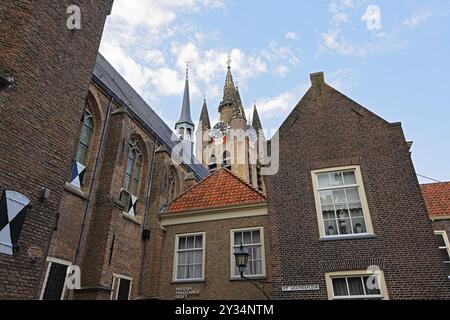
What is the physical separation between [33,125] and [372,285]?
29.4 ft

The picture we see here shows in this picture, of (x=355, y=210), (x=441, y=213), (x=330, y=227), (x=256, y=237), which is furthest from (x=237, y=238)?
(x=441, y=213)

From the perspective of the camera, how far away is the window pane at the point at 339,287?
8.02 meters

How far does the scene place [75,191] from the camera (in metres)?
11.7

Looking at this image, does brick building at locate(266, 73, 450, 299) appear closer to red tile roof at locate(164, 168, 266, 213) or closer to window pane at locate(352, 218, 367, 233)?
window pane at locate(352, 218, 367, 233)

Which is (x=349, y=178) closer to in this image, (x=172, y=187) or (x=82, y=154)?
(x=82, y=154)

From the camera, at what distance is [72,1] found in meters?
9.16

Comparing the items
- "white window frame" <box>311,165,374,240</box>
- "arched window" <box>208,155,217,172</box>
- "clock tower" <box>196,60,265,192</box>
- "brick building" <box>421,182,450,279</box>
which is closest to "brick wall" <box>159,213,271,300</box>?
"white window frame" <box>311,165,374,240</box>

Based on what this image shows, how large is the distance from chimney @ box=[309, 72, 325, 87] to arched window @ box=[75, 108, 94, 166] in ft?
30.6

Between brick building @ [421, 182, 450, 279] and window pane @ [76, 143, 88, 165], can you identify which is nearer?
brick building @ [421, 182, 450, 279]

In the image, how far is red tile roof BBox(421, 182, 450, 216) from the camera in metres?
13.0

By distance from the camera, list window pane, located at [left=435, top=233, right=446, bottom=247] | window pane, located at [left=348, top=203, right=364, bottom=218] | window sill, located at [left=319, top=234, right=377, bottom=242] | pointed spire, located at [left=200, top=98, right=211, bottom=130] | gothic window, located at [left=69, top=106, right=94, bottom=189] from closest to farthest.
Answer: window sill, located at [left=319, top=234, right=377, bottom=242], window pane, located at [left=348, top=203, right=364, bottom=218], gothic window, located at [left=69, top=106, right=94, bottom=189], window pane, located at [left=435, top=233, right=446, bottom=247], pointed spire, located at [left=200, top=98, right=211, bottom=130]

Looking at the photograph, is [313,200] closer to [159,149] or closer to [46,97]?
[46,97]

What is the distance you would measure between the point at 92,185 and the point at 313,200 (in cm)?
868

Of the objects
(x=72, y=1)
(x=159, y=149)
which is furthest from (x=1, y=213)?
(x=159, y=149)
